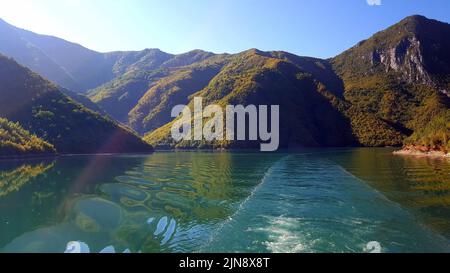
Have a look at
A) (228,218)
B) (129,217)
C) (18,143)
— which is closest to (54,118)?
(18,143)

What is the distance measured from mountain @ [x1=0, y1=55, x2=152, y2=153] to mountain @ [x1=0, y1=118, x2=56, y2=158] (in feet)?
47.6

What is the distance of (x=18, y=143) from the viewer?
97438 mm

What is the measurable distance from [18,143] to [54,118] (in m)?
A: 36.0

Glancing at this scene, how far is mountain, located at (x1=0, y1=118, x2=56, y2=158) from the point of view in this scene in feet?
299

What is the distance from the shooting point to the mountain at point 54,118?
124750mm

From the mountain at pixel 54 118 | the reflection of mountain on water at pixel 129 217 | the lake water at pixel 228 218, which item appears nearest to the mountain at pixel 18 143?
the mountain at pixel 54 118

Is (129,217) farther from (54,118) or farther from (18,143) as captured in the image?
(54,118)

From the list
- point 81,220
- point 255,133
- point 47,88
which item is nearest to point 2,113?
point 47,88

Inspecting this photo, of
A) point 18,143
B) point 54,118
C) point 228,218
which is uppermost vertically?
point 54,118

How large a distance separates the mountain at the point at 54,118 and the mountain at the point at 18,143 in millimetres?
14501

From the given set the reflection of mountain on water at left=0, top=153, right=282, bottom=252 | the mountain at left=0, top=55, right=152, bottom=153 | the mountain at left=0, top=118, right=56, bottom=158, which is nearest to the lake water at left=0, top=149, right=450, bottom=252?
the reflection of mountain on water at left=0, top=153, right=282, bottom=252

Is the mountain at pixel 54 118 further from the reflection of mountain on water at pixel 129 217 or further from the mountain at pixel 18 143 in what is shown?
the reflection of mountain on water at pixel 129 217

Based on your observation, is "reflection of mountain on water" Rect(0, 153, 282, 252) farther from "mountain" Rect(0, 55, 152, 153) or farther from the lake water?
"mountain" Rect(0, 55, 152, 153)
